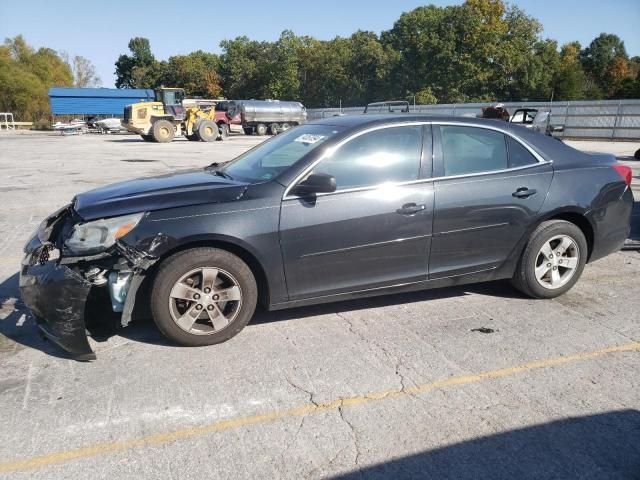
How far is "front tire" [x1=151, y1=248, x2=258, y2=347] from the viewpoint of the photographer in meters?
3.55

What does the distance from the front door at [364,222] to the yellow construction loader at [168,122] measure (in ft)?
82.7

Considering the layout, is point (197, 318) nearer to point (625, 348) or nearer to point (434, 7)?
point (625, 348)

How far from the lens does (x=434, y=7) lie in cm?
6838

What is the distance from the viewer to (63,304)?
11.0 feet

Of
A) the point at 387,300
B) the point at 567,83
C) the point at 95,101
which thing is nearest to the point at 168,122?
the point at 387,300

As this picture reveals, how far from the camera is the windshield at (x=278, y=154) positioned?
4105 mm

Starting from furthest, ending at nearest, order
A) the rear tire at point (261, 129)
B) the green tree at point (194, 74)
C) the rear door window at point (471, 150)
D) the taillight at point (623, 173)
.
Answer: the green tree at point (194, 74), the rear tire at point (261, 129), the taillight at point (623, 173), the rear door window at point (471, 150)

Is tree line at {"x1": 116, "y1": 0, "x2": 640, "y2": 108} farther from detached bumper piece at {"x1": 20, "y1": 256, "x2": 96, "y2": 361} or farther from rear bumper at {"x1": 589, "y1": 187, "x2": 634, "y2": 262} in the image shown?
detached bumper piece at {"x1": 20, "y1": 256, "x2": 96, "y2": 361}

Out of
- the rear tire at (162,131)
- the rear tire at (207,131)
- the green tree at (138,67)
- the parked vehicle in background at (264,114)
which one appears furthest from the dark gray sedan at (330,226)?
the green tree at (138,67)

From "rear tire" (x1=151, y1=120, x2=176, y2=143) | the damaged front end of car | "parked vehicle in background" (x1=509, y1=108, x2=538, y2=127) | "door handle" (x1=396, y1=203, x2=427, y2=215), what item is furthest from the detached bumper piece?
"parked vehicle in background" (x1=509, y1=108, x2=538, y2=127)

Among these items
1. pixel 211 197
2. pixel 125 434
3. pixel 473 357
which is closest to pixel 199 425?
pixel 125 434

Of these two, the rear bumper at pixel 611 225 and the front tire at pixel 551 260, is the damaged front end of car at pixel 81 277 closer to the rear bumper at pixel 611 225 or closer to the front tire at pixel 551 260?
the front tire at pixel 551 260

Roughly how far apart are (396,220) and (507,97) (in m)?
56.4

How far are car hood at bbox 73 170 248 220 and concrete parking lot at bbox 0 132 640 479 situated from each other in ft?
3.16
